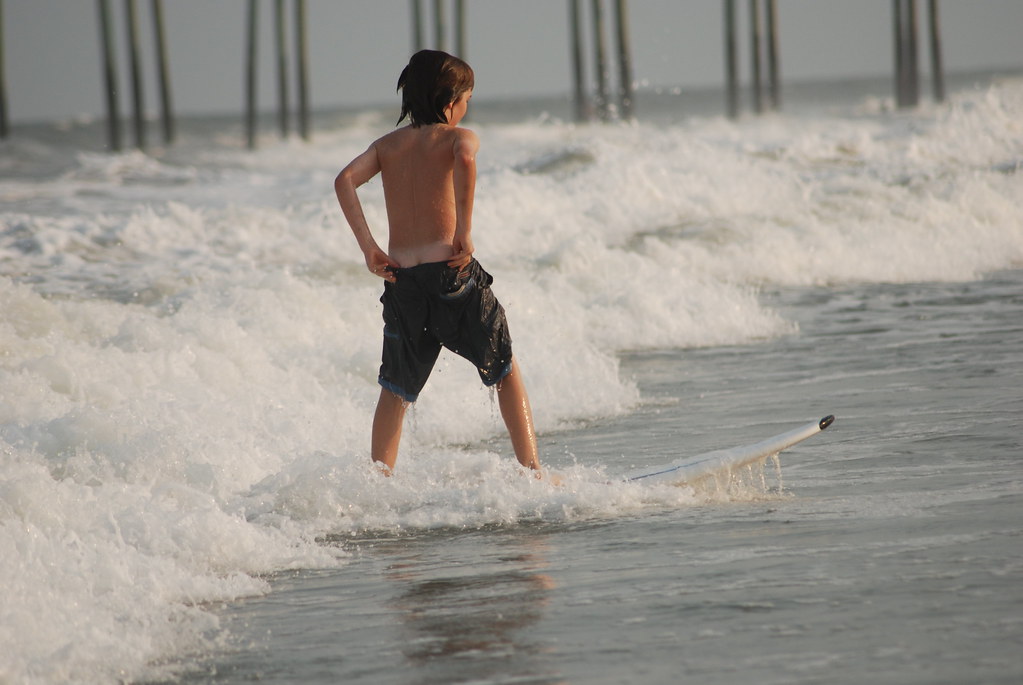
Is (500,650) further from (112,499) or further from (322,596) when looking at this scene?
(112,499)

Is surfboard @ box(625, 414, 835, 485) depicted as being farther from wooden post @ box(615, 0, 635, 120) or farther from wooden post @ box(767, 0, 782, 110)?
wooden post @ box(767, 0, 782, 110)

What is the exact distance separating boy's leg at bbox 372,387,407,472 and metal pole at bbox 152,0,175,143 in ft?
91.7

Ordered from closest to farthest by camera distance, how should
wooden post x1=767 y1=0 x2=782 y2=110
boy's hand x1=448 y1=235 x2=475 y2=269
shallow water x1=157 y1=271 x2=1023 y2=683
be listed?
shallow water x1=157 y1=271 x2=1023 y2=683, boy's hand x1=448 y1=235 x2=475 y2=269, wooden post x1=767 y1=0 x2=782 y2=110

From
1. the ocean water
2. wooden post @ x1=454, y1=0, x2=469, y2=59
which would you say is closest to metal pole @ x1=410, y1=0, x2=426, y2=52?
wooden post @ x1=454, y1=0, x2=469, y2=59

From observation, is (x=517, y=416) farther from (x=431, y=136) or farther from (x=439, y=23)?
(x=439, y=23)

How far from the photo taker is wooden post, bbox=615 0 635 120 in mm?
28938

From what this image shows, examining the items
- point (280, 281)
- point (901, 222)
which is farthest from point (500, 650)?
point (901, 222)

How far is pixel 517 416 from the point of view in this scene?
486 cm

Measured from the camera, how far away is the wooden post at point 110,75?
28609 mm

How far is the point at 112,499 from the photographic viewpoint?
466 centimetres

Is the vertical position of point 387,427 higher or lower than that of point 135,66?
lower

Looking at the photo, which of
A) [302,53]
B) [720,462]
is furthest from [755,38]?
[720,462]

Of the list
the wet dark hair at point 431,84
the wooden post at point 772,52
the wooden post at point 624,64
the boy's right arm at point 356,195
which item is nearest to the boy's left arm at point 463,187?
the wet dark hair at point 431,84

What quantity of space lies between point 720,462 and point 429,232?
1354 mm
